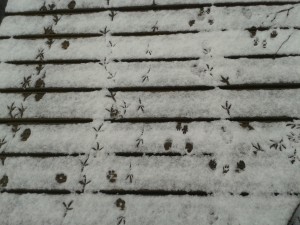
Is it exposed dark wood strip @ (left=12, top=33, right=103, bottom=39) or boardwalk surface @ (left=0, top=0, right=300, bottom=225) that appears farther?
exposed dark wood strip @ (left=12, top=33, right=103, bottom=39)

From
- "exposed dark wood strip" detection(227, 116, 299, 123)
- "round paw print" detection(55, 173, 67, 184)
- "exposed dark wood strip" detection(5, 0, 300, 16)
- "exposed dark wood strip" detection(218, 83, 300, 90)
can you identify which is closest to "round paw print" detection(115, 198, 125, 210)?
"round paw print" detection(55, 173, 67, 184)

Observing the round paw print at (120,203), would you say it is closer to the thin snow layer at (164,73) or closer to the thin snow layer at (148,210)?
the thin snow layer at (148,210)

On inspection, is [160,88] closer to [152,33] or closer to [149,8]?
[152,33]

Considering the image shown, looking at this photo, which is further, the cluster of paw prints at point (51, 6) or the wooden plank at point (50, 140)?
the cluster of paw prints at point (51, 6)

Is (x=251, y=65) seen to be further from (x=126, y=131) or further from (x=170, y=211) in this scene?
(x=170, y=211)

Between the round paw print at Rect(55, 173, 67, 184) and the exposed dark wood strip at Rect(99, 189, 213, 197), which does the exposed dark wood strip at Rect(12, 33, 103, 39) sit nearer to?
the round paw print at Rect(55, 173, 67, 184)

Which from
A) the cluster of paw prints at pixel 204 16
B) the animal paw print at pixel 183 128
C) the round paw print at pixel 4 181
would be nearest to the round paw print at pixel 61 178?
the round paw print at pixel 4 181
